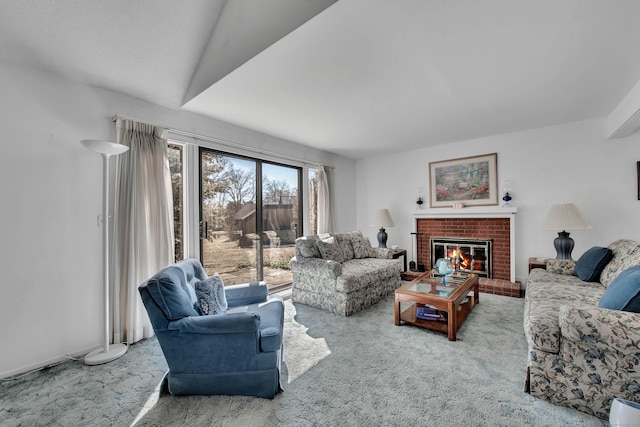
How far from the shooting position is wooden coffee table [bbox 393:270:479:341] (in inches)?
97.3

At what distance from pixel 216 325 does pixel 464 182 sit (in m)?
4.42

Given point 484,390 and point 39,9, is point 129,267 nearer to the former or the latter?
point 39,9

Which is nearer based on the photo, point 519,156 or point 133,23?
point 133,23

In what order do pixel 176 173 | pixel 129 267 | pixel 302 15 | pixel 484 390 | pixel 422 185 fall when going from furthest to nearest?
pixel 422 185 → pixel 176 173 → pixel 129 267 → pixel 484 390 → pixel 302 15

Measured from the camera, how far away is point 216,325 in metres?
1.69

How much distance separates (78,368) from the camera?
2.14m

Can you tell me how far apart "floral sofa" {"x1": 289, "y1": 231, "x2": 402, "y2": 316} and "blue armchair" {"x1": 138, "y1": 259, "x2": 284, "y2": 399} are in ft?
4.71

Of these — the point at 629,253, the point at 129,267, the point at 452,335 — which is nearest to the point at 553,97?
the point at 629,253

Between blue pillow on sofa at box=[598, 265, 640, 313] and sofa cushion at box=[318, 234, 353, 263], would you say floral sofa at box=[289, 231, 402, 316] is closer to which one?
sofa cushion at box=[318, 234, 353, 263]

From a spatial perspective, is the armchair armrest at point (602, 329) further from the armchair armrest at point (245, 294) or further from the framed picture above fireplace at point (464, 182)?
the framed picture above fireplace at point (464, 182)

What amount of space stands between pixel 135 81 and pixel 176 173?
1.02 m

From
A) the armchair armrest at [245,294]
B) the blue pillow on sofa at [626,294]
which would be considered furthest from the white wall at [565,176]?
the armchair armrest at [245,294]

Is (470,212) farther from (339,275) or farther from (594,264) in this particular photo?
(339,275)

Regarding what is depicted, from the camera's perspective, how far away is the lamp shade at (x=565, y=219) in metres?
3.27
